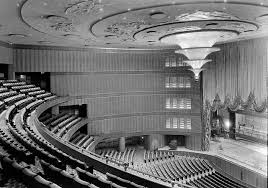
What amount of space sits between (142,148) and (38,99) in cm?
837

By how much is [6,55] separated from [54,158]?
972 centimetres

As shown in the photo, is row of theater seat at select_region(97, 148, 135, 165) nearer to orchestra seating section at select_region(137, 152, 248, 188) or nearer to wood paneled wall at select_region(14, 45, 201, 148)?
wood paneled wall at select_region(14, 45, 201, 148)

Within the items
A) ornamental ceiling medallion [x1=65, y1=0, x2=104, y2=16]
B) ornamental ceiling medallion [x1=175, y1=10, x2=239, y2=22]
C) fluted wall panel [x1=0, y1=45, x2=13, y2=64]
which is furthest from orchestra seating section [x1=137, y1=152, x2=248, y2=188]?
ornamental ceiling medallion [x1=65, y1=0, x2=104, y2=16]

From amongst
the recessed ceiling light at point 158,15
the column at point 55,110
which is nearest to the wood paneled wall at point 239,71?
the recessed ceiling light at point 158,15

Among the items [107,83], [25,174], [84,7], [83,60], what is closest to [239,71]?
[107,83]

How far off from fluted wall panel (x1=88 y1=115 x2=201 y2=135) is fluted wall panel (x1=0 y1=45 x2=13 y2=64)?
A: 5.52 metres

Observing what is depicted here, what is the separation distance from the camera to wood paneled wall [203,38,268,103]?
40.9ft

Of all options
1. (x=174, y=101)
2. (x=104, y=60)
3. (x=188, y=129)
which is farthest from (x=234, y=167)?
(x=104, y=60)

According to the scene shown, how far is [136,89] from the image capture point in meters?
17.4

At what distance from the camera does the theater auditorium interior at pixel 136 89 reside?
20.0ft

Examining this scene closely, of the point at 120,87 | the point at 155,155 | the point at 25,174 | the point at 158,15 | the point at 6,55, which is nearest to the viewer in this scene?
the point at 25,174

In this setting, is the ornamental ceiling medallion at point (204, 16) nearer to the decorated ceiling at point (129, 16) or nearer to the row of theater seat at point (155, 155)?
the decorated ceiling at point (129, 16)

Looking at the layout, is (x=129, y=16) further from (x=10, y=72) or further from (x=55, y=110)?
(x=55, y=110)

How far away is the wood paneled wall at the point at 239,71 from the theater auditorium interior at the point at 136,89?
0.17 feet
